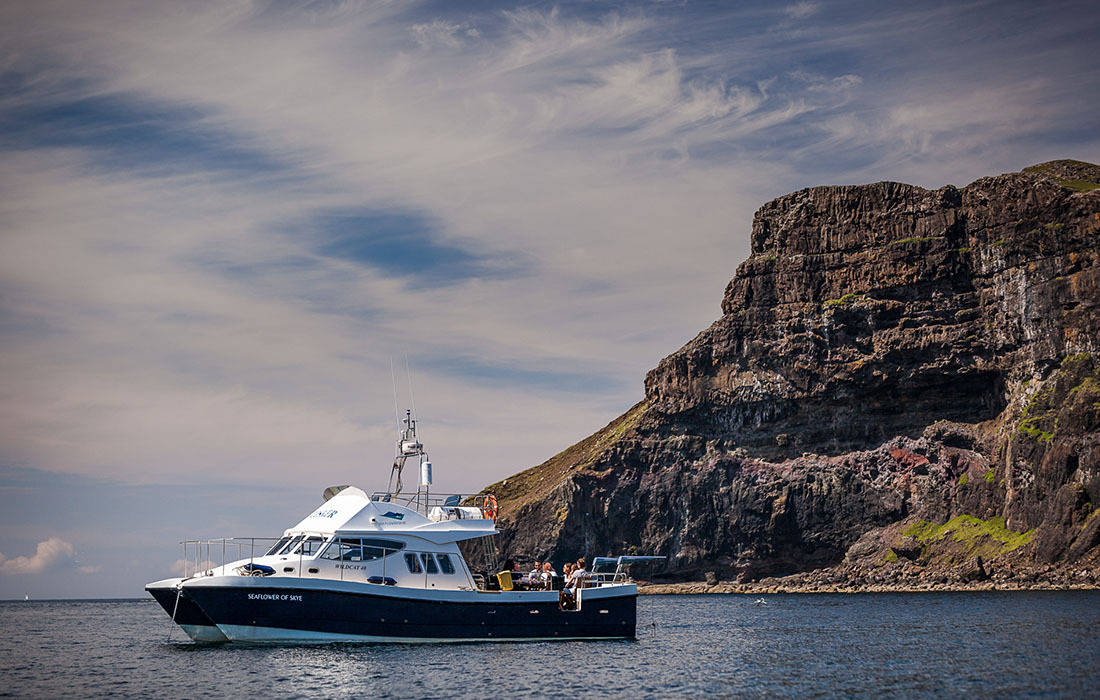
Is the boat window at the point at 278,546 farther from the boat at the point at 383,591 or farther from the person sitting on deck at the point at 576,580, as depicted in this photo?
the person sitting on deck at the point at 576,580

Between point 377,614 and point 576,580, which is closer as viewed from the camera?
point 377,614

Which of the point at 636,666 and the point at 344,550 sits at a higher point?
the point at 344,550

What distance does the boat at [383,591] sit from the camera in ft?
124

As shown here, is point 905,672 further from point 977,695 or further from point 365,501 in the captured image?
point 365,501

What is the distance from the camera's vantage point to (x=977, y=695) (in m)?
29.5

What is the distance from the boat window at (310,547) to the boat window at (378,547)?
1748mm

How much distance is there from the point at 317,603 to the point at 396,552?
395 cm

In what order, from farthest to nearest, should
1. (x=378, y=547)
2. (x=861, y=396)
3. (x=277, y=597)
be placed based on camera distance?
(x=861, y=396), (x=378, y=547), (x=277, y=597)

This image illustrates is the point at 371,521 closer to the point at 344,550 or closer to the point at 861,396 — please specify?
the point at 344,550

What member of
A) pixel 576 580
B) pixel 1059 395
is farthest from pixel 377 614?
pixel 1059 395

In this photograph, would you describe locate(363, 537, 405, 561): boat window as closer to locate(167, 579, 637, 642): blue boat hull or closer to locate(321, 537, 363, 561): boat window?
locate(321, 537, 363, 561): boat window

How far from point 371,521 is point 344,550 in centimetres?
155

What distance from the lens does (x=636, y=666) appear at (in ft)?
124

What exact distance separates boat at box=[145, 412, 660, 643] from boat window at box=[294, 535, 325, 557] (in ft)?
0.13
